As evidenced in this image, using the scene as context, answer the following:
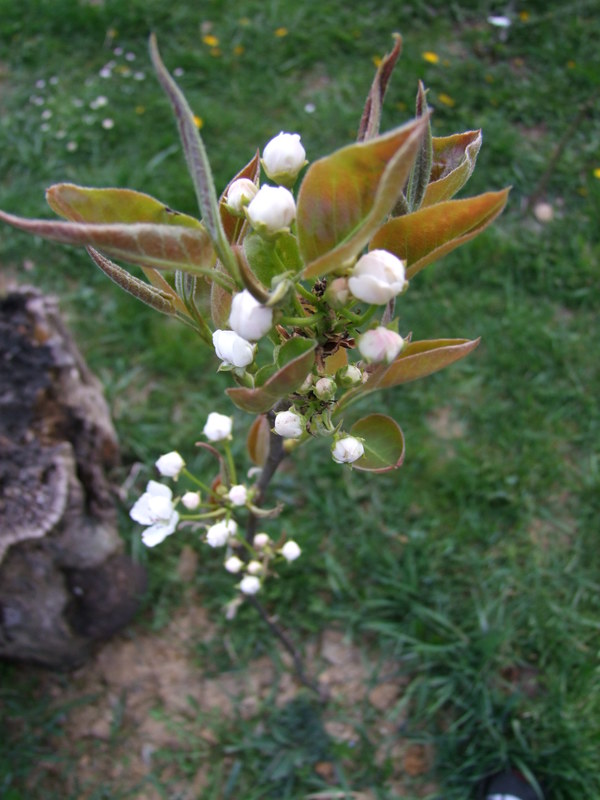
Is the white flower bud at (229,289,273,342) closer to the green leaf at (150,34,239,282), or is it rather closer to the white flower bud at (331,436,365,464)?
the green leaf at (150,34,239,282)

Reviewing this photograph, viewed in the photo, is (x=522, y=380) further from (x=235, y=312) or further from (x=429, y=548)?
(x=235, y=312)

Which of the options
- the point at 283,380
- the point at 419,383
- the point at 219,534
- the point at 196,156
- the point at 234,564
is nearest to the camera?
the point at 196,156

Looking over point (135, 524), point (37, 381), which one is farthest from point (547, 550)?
point (37, 381)

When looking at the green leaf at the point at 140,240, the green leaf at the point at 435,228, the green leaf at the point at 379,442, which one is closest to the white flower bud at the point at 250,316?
the green leaf at the point at 140,240

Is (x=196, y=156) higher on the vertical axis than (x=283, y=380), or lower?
higher

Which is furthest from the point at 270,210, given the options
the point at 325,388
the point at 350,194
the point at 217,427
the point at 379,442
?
the point at 217,427

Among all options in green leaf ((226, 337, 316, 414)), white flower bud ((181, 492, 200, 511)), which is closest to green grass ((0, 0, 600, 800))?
white flower bud ((181, 492, 200, 511))

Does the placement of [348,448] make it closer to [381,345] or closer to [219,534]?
[381,345]
